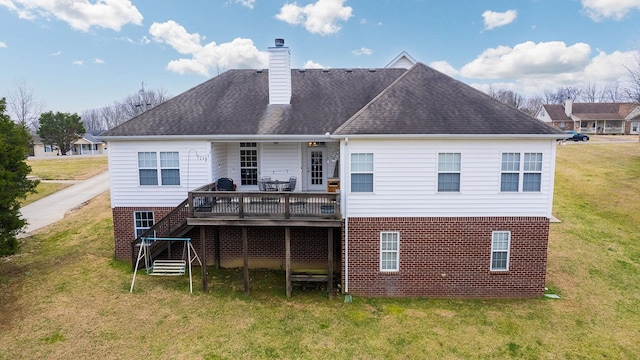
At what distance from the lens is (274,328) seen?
10367mm

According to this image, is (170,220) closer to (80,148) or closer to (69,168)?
(69,168)

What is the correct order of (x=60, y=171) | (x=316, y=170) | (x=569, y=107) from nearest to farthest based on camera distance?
(x=316, y=170), (x=60, y=171), (x=569, y=107)

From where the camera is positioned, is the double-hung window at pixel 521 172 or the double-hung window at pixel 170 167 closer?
the double-hung window at pixel 521 172

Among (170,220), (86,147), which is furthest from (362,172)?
(86,147)

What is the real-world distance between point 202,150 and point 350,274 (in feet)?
23.4

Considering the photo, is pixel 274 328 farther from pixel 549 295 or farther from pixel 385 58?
pixel 385 58

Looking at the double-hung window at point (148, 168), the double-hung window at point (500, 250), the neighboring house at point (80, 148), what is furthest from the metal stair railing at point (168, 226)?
the neighboring house at point (80, 148)

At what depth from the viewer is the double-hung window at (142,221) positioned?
1448 centimetres

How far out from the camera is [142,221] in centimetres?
1456

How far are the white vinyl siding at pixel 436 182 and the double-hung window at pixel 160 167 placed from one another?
662 cm

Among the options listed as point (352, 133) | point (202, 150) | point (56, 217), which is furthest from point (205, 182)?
point (56, 217)

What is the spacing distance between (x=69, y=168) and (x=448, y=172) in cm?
4023

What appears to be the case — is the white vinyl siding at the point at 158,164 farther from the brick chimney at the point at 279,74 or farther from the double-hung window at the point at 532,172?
the double-hung window at the point at 532,172

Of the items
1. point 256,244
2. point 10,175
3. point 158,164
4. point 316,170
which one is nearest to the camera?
point 10,175
